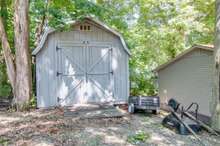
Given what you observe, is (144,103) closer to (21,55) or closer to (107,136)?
(107,136)

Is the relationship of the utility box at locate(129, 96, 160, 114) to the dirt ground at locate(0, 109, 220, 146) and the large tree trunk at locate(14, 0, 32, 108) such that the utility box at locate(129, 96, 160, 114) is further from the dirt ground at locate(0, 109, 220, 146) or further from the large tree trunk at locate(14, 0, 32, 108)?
the large tree trunk at locate(14, 0, 32, 108)

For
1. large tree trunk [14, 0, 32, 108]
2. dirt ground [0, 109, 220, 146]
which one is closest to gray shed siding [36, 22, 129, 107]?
large tree trunk [14, 0, 32, 108]

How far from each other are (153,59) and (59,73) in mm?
7796

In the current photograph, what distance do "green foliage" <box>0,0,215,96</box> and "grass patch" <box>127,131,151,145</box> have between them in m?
6.02

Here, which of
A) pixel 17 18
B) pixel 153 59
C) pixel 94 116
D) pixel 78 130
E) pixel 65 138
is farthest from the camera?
pixel 153 59

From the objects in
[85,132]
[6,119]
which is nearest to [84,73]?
[6,119]

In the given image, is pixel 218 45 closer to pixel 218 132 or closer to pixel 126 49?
pixel 218 132

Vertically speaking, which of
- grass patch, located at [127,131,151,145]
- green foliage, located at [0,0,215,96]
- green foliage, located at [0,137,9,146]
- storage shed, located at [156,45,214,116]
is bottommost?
grass patch, located at [127,131,151,145]

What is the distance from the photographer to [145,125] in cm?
678

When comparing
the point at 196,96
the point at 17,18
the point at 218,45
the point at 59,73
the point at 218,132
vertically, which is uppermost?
the point at 17,18

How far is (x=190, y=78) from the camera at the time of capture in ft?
29.9

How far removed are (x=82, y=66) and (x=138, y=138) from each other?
4077 millimetres

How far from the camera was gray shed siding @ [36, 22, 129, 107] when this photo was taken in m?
8.27

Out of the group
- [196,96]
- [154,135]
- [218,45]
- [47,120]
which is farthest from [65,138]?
[196,96]
